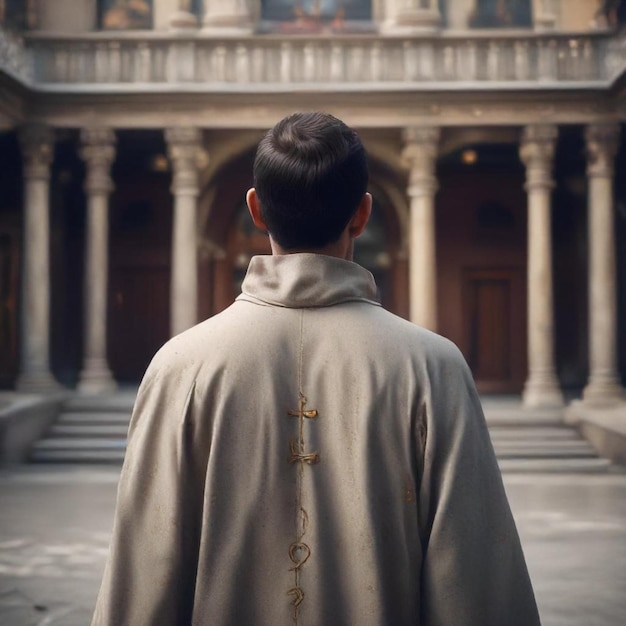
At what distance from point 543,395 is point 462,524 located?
13877 millimetres

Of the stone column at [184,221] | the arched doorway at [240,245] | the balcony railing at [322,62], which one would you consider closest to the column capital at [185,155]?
the stone column at [184,221]

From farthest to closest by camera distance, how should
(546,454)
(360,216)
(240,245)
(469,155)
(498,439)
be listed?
(240,245), (469,155), (498,439), (546,454), (360,216)

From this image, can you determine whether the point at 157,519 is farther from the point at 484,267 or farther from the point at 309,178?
the point at 484,267

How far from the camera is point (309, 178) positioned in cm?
164

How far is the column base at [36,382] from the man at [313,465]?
1396 cm

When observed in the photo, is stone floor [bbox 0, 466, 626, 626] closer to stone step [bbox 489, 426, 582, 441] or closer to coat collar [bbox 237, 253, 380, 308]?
stone step [bbox 489, 426, 582, 441]

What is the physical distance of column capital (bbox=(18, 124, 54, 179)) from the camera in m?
15.2

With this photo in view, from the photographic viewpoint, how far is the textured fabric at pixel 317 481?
163cm

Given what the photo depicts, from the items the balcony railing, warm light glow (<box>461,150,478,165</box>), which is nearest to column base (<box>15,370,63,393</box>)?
the balcony railing

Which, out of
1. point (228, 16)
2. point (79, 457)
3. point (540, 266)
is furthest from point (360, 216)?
point (228, 16)

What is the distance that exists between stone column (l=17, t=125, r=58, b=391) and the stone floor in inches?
107

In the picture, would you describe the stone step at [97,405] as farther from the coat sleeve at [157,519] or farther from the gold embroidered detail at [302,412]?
the gold embroidered detail at [302,412]

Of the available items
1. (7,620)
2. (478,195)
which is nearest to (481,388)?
(478,195)

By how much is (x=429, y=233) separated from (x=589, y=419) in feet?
12.5
